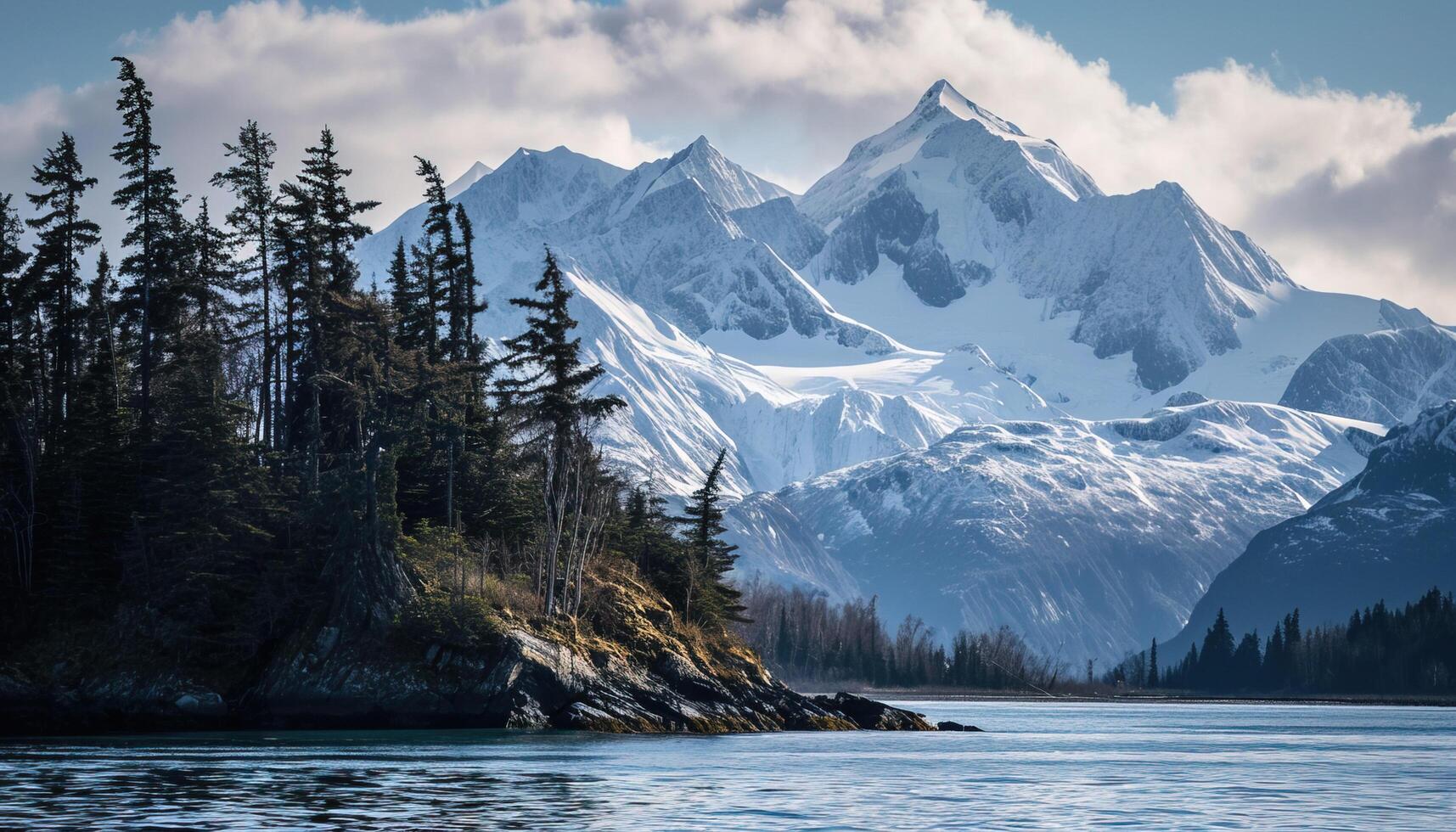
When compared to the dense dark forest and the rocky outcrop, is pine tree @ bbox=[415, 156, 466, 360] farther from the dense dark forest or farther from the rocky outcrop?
the rocky outcrop

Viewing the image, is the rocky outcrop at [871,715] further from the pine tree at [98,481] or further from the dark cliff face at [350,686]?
the pine tree at [98,481]

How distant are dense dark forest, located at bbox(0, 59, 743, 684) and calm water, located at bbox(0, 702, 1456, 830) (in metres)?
13.1

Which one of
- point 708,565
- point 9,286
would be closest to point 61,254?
point 9,286

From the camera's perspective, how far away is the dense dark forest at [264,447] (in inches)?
3922

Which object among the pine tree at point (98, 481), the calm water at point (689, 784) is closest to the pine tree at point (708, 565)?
the calm water at point (689, 784)

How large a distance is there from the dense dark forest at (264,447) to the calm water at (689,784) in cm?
1305

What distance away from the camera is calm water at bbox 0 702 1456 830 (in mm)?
50781

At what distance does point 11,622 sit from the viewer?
99.5 meters

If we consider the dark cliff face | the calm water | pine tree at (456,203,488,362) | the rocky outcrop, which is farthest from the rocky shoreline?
the rocky outcrop

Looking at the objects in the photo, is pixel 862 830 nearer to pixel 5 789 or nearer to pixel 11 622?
pixel 5 789

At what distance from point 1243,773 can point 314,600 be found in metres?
53.4

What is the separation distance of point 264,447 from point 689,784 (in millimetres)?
52611

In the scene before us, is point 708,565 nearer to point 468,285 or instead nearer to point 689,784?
point 468,285

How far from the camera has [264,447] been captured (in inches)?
4183
